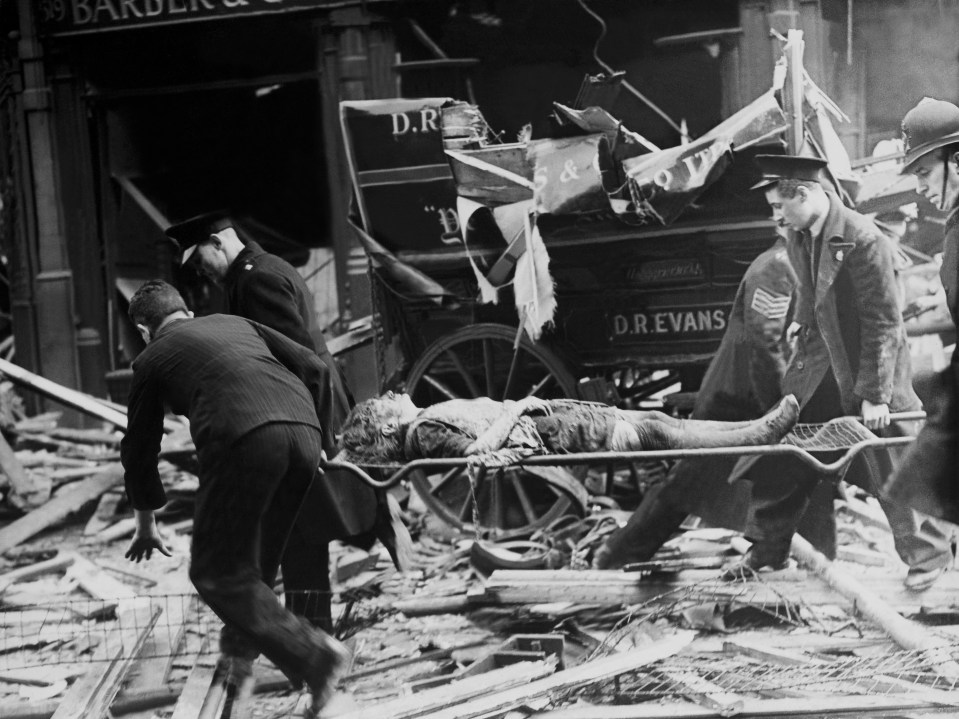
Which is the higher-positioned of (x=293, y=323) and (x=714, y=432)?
(x=293, y=323)

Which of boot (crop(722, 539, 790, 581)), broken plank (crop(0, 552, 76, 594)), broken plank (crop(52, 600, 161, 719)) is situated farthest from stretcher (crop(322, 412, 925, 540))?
broken plank (crop(0, 552, 76, 594))

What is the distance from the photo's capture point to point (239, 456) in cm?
377

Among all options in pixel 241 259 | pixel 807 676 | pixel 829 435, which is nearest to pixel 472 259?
pixel 241 259

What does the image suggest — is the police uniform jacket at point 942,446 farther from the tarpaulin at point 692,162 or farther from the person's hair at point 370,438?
the person's hair at point 370,438


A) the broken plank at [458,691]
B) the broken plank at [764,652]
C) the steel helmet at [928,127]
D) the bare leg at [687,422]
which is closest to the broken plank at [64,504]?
the broken plank at [458,691]

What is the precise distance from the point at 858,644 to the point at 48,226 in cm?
373

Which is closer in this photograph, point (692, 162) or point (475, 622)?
point (692, 162)

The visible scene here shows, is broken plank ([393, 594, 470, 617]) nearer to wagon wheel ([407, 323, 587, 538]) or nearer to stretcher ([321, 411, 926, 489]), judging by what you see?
wagon wheel ([407, 323, 587, 538])

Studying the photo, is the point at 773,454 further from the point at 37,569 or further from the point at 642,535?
the point at 37,569

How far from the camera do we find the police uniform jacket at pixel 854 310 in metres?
4.21

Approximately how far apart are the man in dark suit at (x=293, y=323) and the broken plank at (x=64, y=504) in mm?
1216

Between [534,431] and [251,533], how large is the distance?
113 centimetres

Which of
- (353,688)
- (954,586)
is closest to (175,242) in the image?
(353,688)

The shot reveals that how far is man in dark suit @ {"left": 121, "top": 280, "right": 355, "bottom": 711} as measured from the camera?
3775 millimetres
